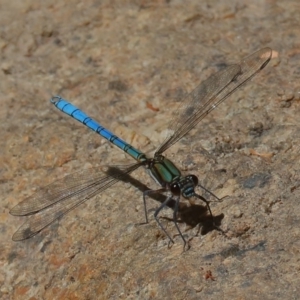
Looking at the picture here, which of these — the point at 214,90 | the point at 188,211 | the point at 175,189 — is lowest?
the point at 188,211

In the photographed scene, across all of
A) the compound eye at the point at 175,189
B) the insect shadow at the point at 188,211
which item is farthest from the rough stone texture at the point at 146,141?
the compound eye at the point at 175,189

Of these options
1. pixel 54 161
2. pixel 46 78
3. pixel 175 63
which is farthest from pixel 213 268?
pixel 46 78

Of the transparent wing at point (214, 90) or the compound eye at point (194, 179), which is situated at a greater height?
the transparent wing at point (214, 90)

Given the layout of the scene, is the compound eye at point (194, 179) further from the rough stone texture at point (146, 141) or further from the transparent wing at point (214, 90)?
the transparent wing at point (214, 90)

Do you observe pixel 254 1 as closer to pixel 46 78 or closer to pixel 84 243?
pixel 46 78

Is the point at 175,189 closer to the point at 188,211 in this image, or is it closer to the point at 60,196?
the point at 188,211

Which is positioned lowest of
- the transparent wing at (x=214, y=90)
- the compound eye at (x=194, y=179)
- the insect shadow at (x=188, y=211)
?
the insect shadow at (x=188, y=211)

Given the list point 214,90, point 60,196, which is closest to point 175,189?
point 60,196
